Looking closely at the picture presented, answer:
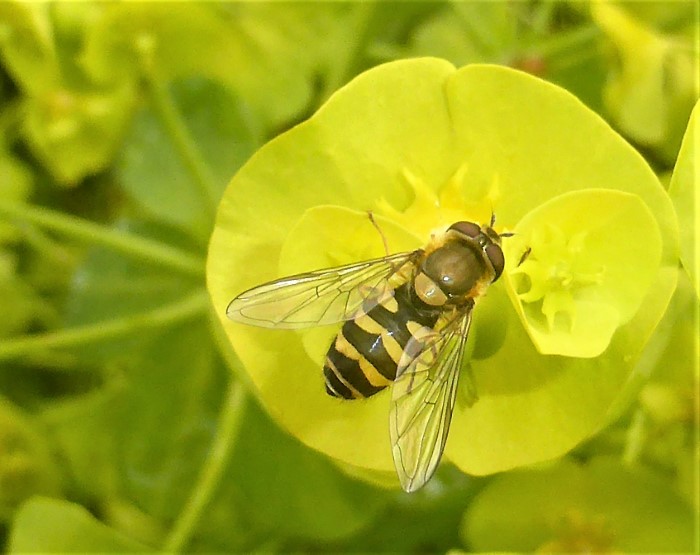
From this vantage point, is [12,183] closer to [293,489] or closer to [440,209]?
[293,489]

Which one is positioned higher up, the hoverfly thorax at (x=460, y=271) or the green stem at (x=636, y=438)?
the hoverfly thorax at (x=460, y=271)

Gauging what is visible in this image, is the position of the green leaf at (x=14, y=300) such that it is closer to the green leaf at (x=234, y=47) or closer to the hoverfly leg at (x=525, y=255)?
the green leaf at (x=234, y=47)

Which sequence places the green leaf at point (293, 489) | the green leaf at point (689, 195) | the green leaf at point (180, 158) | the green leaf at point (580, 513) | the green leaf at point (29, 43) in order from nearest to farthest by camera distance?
the green leaf at point (689, 195), the green leaf at point (580, 513), the green leaf at point (29, 43), the green leaf at point (293, 489), the green leaf at point (180, 158)

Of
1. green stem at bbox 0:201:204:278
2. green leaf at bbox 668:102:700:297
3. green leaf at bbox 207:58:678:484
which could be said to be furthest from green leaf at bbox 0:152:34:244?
green leaf at bbox 668:102:700:297

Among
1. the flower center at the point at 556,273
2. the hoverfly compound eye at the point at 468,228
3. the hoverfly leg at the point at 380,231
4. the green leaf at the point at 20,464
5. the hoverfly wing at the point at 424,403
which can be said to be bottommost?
the green leaf at the point at 20,464

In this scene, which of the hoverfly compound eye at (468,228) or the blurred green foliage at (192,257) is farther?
the blurred green foliage at (192,257)

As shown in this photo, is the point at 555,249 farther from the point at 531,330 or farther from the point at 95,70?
the point at 95,70

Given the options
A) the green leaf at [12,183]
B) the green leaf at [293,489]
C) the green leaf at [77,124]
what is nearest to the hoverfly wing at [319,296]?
the green leaf at [293,489]
